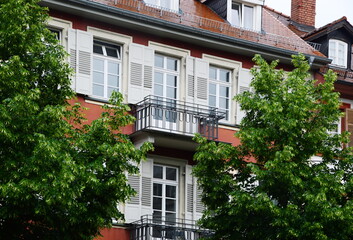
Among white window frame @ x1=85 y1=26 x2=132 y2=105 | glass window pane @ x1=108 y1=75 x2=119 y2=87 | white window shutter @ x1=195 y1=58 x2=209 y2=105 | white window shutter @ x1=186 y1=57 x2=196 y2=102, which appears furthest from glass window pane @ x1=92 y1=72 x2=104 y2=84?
white window shutter @ x1=195 y1=58 x2=209 y2=105

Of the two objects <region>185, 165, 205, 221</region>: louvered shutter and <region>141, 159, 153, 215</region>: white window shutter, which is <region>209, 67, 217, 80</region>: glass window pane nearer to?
<region>185, 165, 205, 221</region>: louvered shutter

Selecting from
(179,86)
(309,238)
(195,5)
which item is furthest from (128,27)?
(309,238)

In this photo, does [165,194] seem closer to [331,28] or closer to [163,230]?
[163,230]

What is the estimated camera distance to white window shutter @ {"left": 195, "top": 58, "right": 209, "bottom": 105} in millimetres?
33000

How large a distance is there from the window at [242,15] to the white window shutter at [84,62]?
652 cm

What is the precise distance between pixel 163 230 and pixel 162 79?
16.4 ft

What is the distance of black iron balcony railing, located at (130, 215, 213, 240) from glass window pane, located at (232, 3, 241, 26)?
314 inches

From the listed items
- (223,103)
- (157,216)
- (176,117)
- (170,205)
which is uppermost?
(223,103)

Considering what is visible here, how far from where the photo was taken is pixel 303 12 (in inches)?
1622

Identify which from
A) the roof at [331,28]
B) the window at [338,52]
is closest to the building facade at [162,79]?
the roof at [331,28]

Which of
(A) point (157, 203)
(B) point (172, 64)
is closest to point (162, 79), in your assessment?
(B) point (172, 64)

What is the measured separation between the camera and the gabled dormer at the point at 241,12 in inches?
1405

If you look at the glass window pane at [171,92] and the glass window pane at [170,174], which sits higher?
the glass window pane at [171,92]

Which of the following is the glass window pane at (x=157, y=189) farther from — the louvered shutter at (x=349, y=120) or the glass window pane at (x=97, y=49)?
the louvered shutter at (x=349, y=120)
